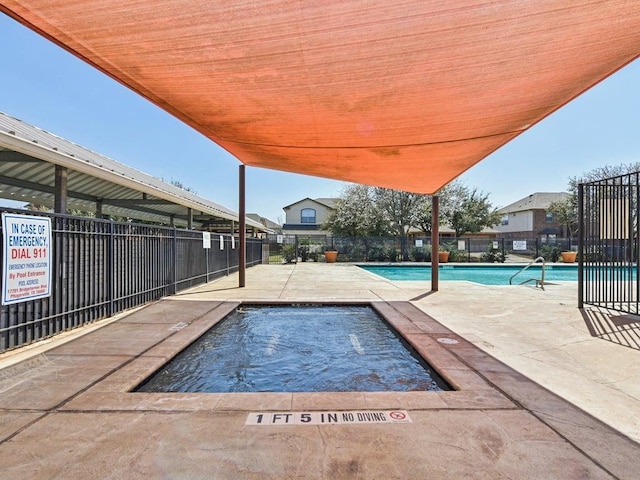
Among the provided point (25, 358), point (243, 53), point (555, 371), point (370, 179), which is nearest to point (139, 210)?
point (370, 179)

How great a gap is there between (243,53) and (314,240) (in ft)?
72.6

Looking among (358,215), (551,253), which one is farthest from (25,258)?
(551,253)

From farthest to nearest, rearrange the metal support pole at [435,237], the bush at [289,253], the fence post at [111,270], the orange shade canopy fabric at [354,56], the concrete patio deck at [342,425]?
the bush at [289,253], the metal support pole at [435,237], the fence post at [111,270], the orange shade canopy fabric at [354,56], the concrete patio deck at [342,425]

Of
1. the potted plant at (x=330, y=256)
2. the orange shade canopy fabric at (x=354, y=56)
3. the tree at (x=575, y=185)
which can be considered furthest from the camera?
the tree at (x=575, y=185)

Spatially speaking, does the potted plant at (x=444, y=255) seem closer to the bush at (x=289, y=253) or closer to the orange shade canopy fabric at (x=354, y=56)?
the bush at (x=289, y=253)

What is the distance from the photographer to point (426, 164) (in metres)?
6.29

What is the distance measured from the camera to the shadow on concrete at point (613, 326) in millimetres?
4440

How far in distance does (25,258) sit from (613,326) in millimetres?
7463

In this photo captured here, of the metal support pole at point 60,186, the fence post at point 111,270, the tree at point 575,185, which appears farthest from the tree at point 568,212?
the metal support pole at point 60,186

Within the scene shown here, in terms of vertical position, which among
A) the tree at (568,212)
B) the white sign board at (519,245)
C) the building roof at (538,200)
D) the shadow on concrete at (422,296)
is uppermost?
the building roof at (538,200)

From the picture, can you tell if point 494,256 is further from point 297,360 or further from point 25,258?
point 25,258

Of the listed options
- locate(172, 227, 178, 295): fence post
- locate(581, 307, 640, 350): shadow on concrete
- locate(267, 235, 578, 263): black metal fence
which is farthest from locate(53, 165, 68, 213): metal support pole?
locate(267, 235, 578, 263): black metal fence

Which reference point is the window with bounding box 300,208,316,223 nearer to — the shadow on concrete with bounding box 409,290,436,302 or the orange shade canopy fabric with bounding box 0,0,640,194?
the shadow on concrete with bounding box 409,290,436,302

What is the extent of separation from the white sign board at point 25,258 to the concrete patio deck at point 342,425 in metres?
0.63
